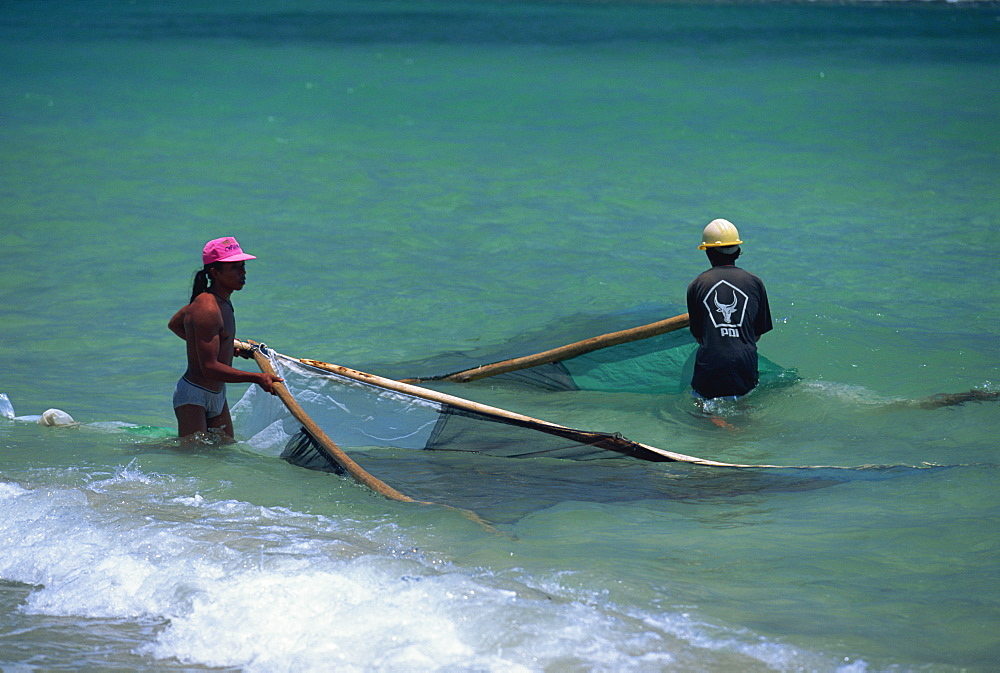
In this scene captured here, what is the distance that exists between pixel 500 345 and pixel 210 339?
10.9 feet

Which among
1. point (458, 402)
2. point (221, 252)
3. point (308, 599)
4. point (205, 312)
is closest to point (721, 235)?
point (458, 402)

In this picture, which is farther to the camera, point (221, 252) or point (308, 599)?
point (221, 252)

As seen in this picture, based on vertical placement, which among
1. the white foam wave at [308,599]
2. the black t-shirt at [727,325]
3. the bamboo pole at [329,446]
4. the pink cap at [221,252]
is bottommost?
the white foam wave at [308,599]

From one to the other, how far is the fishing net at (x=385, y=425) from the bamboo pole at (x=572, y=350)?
1.06 meters

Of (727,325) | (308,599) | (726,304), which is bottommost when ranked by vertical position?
(308,599)

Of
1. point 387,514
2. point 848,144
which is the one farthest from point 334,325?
point 848,144

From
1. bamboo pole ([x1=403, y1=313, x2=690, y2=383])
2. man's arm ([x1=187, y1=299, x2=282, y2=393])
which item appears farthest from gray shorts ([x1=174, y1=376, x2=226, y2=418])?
bamboo pole ([x1=403, y1=313, x2=690, y2=383])

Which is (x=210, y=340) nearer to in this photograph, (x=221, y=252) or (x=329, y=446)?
(x=221, y=252)

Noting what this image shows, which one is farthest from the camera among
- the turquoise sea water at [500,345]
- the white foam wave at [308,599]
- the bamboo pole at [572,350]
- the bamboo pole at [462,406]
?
the bamboo pole at [572,350]

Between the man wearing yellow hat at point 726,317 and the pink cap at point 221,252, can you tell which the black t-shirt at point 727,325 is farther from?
the pink cap at point 221,252

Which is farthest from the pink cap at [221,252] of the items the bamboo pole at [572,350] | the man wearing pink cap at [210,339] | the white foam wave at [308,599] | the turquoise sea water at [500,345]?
the bamboo pole at [572,350]

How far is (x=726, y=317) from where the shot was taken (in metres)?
5.68

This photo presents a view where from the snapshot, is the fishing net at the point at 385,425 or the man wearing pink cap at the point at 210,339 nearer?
the fishing net at the point at 385,425

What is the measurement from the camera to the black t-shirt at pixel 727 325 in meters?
5.66
